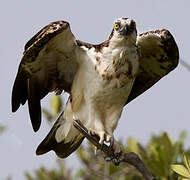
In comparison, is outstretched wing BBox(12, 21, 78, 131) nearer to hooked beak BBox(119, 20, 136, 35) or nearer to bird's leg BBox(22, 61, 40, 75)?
bird's leg BBox(22, 61, 40, 75)

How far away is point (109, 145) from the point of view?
597cm

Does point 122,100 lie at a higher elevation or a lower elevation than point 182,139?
higher

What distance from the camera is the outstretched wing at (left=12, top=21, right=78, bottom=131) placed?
599 centimetres

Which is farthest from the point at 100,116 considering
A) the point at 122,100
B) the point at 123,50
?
the point at 123,50

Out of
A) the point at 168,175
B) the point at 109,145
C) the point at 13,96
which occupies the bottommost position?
the point at 168,175

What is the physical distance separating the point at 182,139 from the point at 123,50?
86.7 inches

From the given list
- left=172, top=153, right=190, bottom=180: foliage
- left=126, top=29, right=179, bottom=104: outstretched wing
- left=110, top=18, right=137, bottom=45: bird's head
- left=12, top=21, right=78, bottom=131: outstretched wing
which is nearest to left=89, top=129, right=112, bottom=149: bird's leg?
left=12, top=21, right=78, bottom=131: outstretched wing

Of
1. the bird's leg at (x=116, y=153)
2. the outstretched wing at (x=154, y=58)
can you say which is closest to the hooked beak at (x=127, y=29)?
the outstretched wing at (x=154, y=58)

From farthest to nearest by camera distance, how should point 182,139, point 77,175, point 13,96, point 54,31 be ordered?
point 77,175
point 182,139
point 13,96
point 54,31

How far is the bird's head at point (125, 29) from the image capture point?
6.00m

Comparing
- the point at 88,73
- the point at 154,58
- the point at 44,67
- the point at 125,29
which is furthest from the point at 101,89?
the point at 154,58

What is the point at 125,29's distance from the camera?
599 cm

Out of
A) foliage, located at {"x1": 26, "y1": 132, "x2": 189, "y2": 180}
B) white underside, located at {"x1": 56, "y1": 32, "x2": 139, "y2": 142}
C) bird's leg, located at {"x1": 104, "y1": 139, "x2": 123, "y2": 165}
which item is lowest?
foliage, located at {"x1": 26, "y1": 132, "x2": 189, "y2": 180}

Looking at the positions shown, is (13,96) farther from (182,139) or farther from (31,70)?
(182,139)
